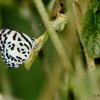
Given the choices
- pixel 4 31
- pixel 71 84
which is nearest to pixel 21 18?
pixel 4 31

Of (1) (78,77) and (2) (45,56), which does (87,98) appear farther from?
(2) (45,56)

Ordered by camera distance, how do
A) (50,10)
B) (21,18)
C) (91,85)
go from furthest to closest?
(21,18) → (50,10) → (91,85)

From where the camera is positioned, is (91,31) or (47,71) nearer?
(91,31)

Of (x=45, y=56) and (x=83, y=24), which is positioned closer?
(x=83, y=24)
